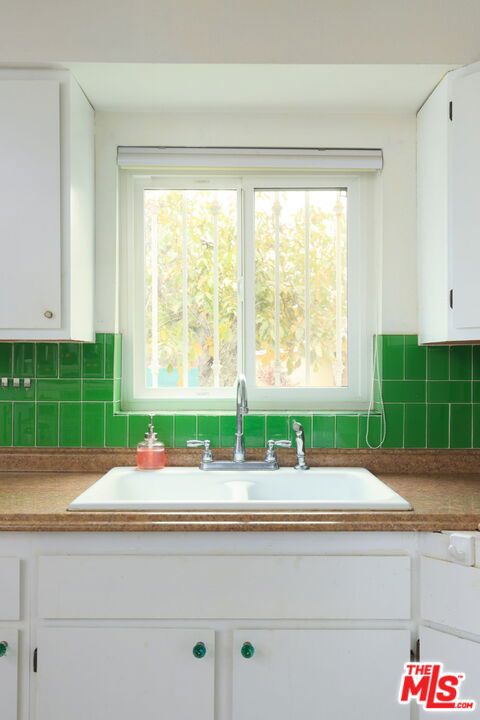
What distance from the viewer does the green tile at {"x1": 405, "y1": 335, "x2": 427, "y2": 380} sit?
2004 mm

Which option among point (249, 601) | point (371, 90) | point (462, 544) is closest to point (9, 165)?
point (371, 90)

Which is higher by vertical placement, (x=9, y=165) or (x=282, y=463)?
(x=9, y=165)

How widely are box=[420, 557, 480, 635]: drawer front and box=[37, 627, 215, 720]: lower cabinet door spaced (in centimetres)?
57

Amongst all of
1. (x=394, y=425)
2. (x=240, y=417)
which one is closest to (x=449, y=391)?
(x=394, y=425)

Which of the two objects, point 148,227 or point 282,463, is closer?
point 282,463

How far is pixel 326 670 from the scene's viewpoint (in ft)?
4.50

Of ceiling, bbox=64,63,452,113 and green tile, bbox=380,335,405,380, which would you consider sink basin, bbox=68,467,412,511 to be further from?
ceiling, bbox=64,63,452,113

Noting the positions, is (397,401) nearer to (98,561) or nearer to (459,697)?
(459,697)

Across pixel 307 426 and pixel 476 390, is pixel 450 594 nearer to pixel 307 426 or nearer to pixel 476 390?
pixel 307 426

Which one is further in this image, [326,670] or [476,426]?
[476,426]

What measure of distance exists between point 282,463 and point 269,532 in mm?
591

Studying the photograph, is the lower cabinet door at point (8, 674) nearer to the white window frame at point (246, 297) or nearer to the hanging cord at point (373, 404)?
the white window frame at point (246, 297)

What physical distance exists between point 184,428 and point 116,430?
0.83ft

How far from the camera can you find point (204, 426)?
1979 mm
